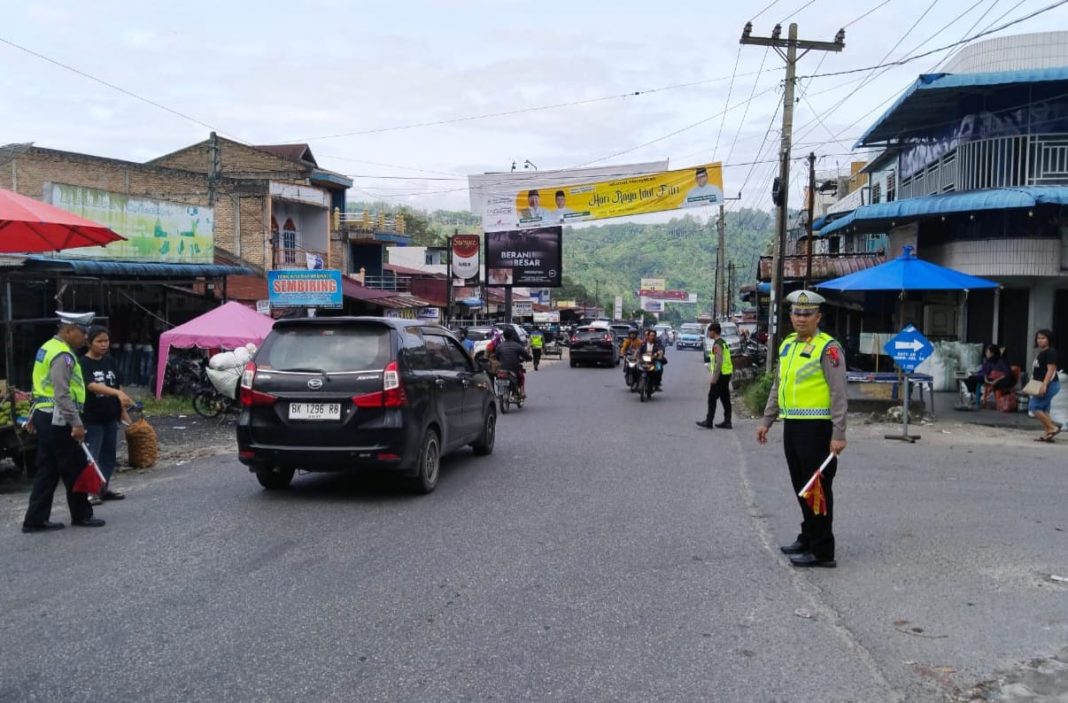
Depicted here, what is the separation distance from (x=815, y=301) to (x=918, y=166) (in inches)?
684

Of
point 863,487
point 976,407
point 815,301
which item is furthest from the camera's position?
point 976,407

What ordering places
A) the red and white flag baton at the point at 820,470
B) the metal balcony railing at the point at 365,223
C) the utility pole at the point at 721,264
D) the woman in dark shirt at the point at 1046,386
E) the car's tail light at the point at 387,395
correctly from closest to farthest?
1. the red and white flag baton at the point at 820,470
2. the car's tail light at the point at 387,395
3. the woman in dark shirt at the point at 1046,386
4. the metal balcony railing at the point at 365,223
5. the utility pole at the point at 721,264

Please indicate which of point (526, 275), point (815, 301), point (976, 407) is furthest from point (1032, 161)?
point (526, 275)

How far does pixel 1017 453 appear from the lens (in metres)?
12.0

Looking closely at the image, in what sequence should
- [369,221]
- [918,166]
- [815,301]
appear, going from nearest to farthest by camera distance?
1. [815,301]
2. [918,166]
3. [369,221]

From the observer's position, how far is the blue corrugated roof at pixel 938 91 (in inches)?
619

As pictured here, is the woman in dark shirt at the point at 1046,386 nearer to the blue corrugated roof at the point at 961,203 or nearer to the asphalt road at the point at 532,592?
the blue corrugated roof at the point at 961,203

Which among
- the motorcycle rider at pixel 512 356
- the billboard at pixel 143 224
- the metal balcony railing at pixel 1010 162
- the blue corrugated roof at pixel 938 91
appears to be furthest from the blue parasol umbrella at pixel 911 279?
the billboard at pixel 143 224

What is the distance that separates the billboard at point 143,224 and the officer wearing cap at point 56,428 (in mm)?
10958

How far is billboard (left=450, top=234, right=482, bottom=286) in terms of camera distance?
43.4 m

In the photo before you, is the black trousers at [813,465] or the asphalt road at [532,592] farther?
the black trousers at [813,465]

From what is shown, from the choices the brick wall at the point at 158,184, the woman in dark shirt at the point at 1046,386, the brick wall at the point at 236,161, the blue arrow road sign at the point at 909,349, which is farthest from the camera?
the brick wall at the point at 236,161

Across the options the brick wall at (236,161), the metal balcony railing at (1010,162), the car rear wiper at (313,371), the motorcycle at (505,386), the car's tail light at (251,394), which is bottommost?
the motorcycle at (505,386)

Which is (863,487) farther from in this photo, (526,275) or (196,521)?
(526,275)
